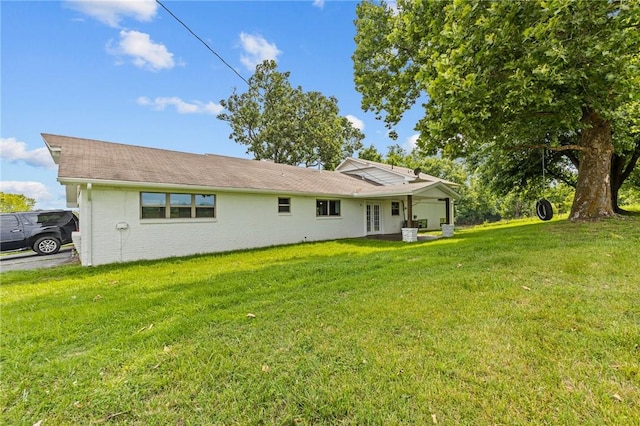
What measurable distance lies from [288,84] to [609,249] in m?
28.3

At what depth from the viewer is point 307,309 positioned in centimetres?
426

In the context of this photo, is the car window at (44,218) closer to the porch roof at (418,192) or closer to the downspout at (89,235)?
the downspout at (89,235)

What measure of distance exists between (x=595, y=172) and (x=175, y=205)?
13.7m

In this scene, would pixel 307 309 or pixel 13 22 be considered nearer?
pixel 307 309

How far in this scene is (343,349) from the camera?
3.04 m

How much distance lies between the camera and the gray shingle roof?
349 inches

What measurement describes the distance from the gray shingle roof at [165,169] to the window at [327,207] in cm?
62

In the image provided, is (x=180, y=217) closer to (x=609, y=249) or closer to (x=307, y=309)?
(x=307, y=309)

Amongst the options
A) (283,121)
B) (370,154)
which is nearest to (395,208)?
(283,121)

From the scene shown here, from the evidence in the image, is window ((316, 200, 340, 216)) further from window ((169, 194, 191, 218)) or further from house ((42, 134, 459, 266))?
window ((169, 194, 191, 218))

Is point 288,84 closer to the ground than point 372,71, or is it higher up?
higher up

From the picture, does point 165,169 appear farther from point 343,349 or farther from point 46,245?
point 343,349

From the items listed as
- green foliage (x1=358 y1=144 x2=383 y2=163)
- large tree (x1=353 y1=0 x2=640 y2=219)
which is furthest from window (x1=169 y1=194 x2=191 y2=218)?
green foliage (x1=358 y1=144 x2=383 y2=163)

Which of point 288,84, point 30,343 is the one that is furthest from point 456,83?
point 288,84
